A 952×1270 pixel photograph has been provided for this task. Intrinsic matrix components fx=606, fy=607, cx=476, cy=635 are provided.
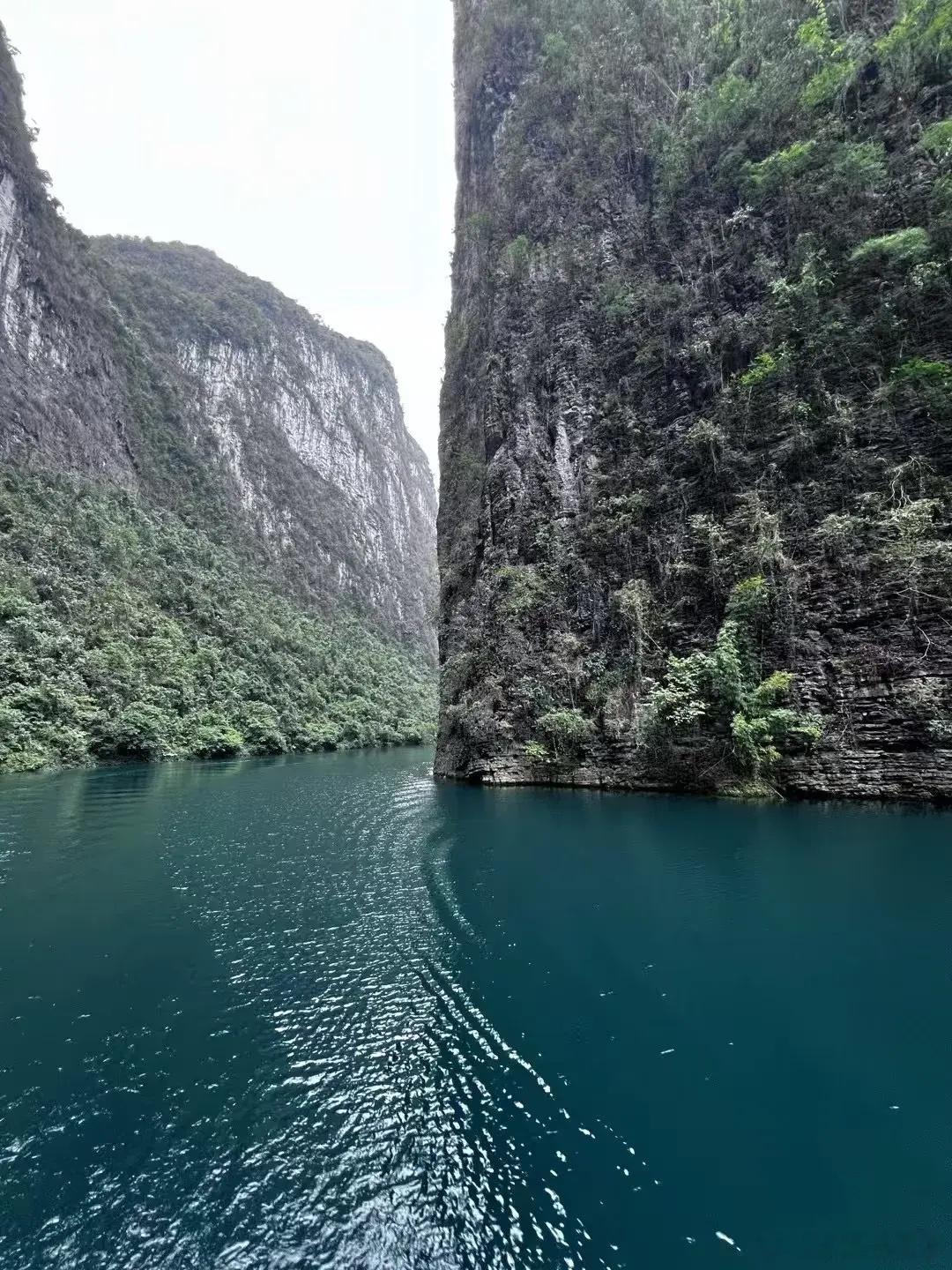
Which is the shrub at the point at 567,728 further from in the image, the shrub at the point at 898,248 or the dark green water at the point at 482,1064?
the shrub at the point at 898,248

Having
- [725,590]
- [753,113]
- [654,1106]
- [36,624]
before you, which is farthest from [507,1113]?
[36,624]

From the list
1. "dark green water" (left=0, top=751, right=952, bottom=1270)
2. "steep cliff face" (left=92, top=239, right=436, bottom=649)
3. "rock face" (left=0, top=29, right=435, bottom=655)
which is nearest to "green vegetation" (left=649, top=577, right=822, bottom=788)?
"dark green water" (left=0, top=751, right=952, bottom=1270)

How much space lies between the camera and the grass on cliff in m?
28.5

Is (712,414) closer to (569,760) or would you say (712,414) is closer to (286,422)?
(569,760)

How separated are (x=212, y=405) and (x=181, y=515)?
23218 mm

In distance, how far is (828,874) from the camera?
10195 millimetres

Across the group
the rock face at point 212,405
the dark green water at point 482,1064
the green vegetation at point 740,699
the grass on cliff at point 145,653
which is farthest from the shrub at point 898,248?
the grass on cliff at point 145,653

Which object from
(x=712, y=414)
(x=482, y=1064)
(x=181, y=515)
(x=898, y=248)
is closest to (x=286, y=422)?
(x=181, y=515)

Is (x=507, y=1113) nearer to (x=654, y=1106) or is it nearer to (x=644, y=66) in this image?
(x=654, y=1106)

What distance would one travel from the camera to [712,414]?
2191 cm

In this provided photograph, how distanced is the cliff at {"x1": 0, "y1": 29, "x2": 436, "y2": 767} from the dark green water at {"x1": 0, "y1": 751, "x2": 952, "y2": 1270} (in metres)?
22.9

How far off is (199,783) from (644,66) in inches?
1426

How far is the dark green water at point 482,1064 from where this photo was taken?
358 centimetres

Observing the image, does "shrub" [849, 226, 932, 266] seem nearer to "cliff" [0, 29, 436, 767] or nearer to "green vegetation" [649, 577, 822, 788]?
"green vegetation" [649, 577, 822, 788]
